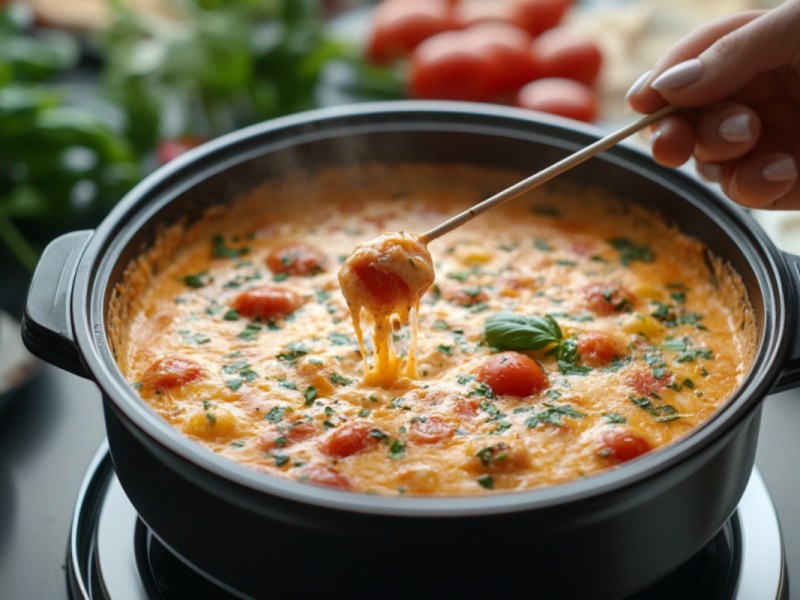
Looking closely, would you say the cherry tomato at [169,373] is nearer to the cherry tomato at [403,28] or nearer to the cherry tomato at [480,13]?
the cherry tomato at [403,28]

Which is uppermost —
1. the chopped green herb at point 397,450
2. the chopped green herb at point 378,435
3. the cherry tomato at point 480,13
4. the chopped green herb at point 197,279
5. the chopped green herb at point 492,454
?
the cherry tomato at point 480,13

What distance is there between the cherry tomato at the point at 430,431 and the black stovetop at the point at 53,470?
2.84 ft

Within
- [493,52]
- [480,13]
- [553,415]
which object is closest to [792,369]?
[553,415]

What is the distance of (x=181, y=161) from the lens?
8.64 feet

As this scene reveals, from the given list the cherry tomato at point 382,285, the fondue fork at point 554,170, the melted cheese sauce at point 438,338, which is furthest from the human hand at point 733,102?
the cherry tomato at point 382,285

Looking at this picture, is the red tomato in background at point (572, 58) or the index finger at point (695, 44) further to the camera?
the red tomato in background at point (572, 58)

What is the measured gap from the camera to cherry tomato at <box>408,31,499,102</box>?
4160mm

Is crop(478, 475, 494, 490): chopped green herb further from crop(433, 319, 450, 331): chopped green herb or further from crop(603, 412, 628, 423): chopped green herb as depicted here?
crop(433, 319, 450, 331): chopped green herb

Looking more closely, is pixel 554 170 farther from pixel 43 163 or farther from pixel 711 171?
pixel 43 163

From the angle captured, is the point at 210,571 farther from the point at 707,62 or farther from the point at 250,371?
the point at 707,62

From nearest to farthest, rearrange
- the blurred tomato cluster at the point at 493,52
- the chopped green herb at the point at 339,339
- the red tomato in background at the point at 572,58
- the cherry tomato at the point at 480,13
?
the chopped green herb at the point at 339,339 → the blurred tomato cluster at the point at 493,52 → the red tomato in background at the point at 572,58 → the cherry tomato at the point at 480,13

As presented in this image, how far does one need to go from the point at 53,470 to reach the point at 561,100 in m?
2.52

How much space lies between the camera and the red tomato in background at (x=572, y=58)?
14.0 ft

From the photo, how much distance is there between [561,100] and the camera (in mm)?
4012
